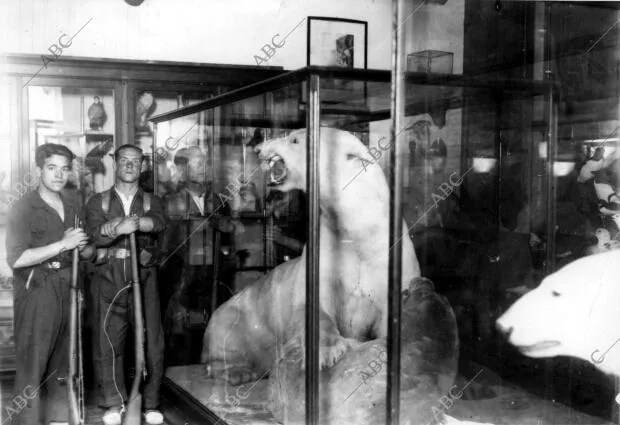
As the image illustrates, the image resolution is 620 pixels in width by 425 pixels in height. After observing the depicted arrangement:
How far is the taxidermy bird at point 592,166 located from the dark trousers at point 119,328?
1897 mm

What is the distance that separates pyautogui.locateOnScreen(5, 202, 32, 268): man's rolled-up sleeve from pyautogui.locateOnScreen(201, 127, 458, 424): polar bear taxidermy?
1.02m

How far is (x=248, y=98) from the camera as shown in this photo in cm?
249

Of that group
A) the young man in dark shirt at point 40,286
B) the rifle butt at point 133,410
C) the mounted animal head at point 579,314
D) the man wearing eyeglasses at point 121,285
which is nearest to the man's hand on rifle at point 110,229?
the man wearing eyeglasses at point 121,285

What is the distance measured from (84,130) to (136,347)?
5.78 feet

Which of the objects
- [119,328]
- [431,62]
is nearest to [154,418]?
[119,328]

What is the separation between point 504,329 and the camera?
6.53 feet

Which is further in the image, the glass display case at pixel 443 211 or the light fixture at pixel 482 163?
the light fixture at pixel 482 163

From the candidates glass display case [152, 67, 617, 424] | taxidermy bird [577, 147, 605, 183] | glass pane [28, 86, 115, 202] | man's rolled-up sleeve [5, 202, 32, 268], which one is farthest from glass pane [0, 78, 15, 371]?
taxidermy bird [577, 147, 605, 183]

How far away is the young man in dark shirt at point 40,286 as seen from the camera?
275cm

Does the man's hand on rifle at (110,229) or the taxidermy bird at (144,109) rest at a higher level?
the taxidermy bird at (144,109)

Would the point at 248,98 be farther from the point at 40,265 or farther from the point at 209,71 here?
the point at 209,71

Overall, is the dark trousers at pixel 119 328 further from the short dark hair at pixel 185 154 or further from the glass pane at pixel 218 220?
the short dark hair at pixel 185 154

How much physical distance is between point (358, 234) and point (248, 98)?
656mm

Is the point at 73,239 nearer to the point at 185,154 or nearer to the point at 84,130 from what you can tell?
the point at 185,154
